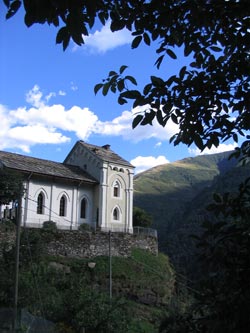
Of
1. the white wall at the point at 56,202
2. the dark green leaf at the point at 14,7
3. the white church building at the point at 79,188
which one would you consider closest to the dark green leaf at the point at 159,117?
the dark green leaf at the point at 14,7

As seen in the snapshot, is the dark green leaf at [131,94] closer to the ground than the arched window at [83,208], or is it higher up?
closer to the ground

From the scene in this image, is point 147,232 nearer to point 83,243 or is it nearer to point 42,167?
point 83,243

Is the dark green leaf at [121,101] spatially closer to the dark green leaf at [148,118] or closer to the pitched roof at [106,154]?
the dark green leaf at [148,118]

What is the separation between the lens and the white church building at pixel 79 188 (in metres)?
35.9

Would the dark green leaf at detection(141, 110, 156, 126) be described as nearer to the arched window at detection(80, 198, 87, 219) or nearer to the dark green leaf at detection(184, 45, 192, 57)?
the dark green leaf at detection(184, 45, 192, 57)

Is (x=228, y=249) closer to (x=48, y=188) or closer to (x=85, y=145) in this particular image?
(x=48, y=188)

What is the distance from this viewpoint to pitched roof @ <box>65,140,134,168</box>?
4150 centimetres

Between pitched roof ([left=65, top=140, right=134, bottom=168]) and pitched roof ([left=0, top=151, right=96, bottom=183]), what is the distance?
7.21 ft

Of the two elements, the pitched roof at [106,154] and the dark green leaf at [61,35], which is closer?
the dark green leaf at [61,35]

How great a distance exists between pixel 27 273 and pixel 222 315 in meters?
23.2

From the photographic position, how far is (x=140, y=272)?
33.4 m

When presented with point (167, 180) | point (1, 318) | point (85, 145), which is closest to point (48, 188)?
point (85, 145)

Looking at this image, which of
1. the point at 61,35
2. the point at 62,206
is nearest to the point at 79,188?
the point at 62,206

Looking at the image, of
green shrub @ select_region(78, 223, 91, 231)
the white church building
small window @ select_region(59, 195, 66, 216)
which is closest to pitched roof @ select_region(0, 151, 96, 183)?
the white church building
